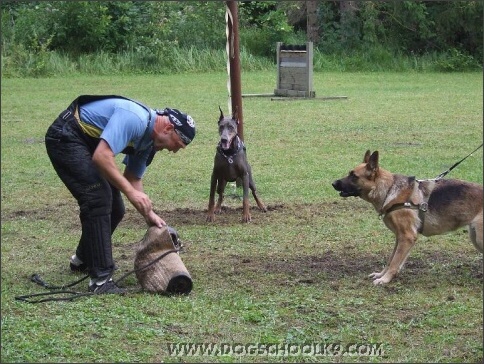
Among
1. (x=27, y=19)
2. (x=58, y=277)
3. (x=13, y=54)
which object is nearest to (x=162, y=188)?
(x=13, y=54)

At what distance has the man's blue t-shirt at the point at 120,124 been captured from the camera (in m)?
6.45

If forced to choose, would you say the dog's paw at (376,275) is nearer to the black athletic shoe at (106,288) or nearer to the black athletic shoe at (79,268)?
the black athletic shoe at (106,288)

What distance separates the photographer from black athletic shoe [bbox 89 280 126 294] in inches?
265

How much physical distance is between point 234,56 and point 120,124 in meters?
4.62

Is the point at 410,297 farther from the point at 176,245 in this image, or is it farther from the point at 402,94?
the point at 402,94

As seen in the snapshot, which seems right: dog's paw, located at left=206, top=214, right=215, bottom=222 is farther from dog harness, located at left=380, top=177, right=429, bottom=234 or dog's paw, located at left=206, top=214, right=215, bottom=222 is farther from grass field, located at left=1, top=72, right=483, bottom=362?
dog harness, located at left=380, top=177, right=429, bottom=234

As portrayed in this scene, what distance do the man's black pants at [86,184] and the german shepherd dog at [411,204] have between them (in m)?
2.05

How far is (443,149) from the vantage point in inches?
558

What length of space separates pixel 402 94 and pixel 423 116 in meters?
4.06

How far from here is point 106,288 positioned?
6762mm

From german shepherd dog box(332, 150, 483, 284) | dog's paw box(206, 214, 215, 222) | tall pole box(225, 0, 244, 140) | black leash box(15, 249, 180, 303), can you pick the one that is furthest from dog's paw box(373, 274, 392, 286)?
tall pole box(225, 0, 244, 140)

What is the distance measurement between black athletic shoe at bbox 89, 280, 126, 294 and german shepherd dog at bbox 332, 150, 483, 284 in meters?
2.00

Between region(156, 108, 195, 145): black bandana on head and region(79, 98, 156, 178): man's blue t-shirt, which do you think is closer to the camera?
region(79, 98, 156, 178): man's blue t-shirt

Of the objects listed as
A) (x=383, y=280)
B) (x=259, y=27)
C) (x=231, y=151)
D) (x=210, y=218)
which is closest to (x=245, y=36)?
(x=259, y=27)
